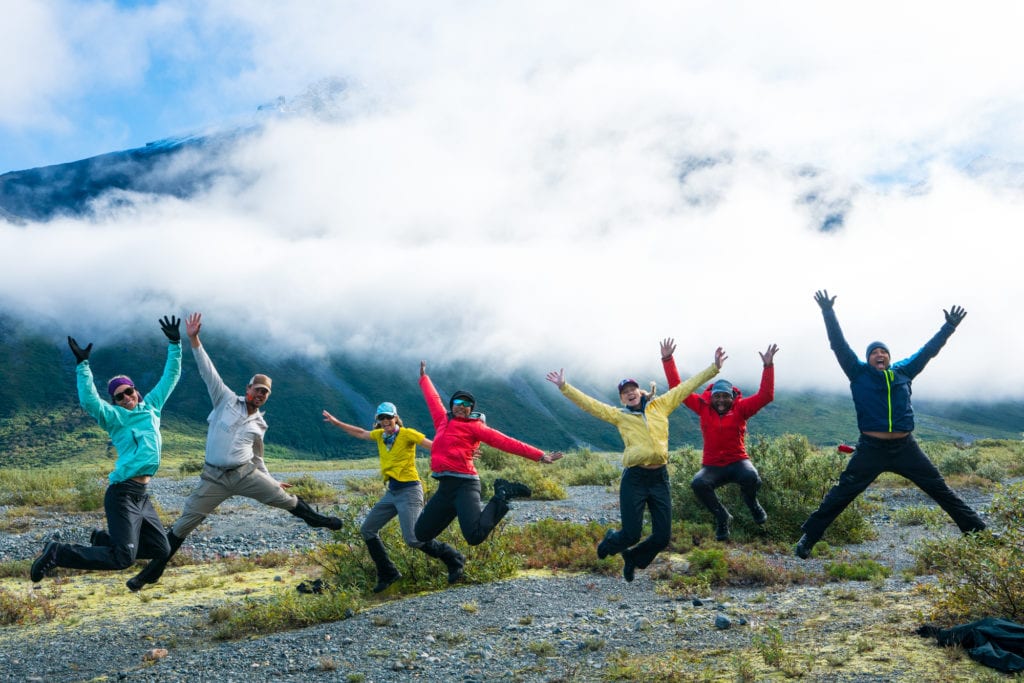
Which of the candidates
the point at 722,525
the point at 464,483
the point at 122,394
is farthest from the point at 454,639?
the point at 122,394

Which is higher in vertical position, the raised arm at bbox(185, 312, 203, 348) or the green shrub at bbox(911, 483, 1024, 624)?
the raised arm at bbox(185, 312, 203, 348)

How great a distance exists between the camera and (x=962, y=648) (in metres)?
7.94

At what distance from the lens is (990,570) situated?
8.38 metres

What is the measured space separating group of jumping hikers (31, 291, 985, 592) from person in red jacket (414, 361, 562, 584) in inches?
0.7

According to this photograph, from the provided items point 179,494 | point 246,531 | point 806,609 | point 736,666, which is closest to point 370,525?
point 736,666

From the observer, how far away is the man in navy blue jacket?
939cm

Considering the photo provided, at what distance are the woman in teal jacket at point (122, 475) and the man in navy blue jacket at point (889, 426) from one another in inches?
361

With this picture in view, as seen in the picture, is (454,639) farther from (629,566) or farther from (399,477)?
(629,566)

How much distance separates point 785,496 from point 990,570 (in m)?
9.42

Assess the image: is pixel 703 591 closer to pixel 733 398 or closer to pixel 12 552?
pixel 733 398

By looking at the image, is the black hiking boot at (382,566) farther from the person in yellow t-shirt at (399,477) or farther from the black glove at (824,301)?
the black glove at (824,301)

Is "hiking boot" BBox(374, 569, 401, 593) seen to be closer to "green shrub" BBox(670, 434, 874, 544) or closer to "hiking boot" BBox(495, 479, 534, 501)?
"hiking boot" BBox(495, 479, 534, 501)

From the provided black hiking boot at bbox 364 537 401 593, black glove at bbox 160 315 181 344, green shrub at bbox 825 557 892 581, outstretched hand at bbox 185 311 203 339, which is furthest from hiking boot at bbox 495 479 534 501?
green shrub at bbox 825 557 892 581

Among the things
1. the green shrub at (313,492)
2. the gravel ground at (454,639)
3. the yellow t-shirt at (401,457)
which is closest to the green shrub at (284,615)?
the gravel ground at (454,639)
